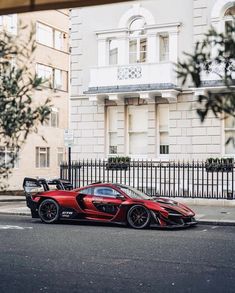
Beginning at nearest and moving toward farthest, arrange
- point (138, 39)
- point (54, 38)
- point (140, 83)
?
point (140, 83) → point (138, 39) → point (54, 38)

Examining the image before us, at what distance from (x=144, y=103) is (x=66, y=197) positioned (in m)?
9.47

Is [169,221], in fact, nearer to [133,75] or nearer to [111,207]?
[111,207]

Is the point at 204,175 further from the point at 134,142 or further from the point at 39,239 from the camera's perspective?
the point at 39,239

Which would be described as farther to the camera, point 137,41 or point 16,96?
point 137,41

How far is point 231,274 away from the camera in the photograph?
9.59 m

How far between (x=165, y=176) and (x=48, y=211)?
7042 millimetres

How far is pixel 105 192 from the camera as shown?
16.8 m

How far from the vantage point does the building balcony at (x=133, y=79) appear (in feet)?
78.9

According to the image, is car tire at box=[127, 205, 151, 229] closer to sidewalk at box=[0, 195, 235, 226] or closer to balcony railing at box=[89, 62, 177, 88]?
sidewalk at box=[0, 195, 235, 226]

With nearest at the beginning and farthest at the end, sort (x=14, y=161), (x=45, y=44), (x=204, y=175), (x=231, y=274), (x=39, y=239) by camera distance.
→ (x=14, y=161) → (x=231, y=274) → (x=39, y=239) → (x=204, y=175) → (x=45, y=44)

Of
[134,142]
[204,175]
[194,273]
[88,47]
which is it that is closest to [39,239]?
[194,273]

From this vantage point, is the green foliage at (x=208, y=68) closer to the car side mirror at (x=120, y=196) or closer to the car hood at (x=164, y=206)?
the car hood at (x=164, y=206)

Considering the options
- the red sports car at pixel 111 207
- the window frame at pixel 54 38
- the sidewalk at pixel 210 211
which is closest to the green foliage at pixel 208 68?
the red sports car at pixel 111 207

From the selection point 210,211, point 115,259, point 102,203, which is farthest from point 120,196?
point 115,259
